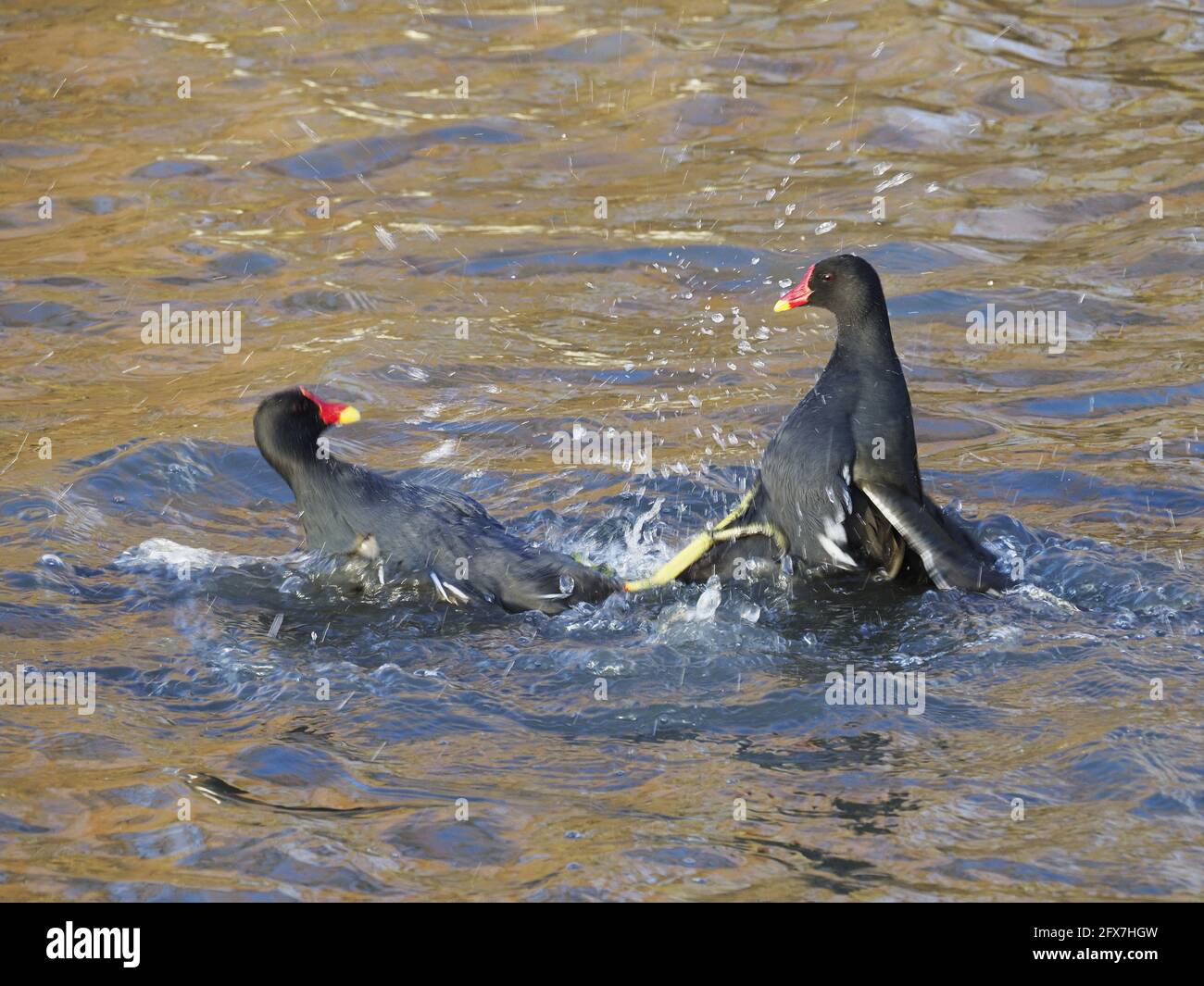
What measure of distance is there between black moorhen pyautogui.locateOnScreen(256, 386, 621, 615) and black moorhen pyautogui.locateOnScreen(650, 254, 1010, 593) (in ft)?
2.19

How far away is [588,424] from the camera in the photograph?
341 inches

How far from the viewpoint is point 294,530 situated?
25.2ft

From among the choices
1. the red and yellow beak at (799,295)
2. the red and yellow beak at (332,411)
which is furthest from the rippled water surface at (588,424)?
the red and yellow beak at (799,295)

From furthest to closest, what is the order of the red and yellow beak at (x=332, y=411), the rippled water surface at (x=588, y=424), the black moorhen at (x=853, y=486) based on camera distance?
the red and yellow beak at (x=332, y=411)
the black moorhen at (x=853, y=486)
the rippled water surface at (x=588, y=424)

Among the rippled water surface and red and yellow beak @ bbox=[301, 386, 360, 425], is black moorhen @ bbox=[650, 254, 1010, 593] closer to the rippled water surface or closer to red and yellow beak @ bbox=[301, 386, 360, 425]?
the rippled water surface

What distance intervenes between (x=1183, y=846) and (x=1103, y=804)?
313mm

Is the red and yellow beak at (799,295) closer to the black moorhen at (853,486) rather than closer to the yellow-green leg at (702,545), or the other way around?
the black moorhen at (853,486)

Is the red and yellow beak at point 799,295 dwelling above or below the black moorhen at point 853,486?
above

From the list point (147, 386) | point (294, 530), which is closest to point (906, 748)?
point (294, 530)

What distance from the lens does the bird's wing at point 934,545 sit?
646 cm

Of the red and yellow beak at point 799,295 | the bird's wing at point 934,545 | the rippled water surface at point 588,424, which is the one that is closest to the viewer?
the rippled water surface at point 588,424

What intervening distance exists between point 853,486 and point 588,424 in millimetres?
2291

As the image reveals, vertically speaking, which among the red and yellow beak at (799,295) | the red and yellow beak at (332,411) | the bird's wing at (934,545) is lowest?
the bird's wing at (934,545)

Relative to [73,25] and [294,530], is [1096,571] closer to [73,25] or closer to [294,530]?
[294,530]
